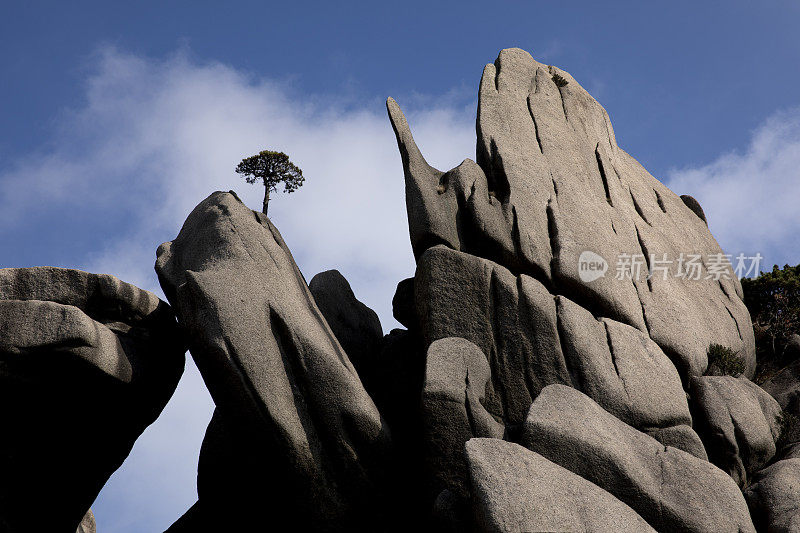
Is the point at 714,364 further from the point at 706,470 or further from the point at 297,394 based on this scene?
the point at 297,394

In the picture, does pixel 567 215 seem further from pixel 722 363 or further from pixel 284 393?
pixel 284 393

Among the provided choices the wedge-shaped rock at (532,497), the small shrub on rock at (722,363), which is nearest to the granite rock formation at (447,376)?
the wedge-shaped rock at (532,497)

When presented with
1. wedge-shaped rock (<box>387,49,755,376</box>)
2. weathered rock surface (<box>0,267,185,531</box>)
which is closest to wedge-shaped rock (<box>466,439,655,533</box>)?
wedge-shaped rock (<box>387,49,755,376</box>)

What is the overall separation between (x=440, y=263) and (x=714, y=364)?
329 inches

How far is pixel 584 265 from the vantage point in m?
21.0

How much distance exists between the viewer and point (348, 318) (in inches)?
940

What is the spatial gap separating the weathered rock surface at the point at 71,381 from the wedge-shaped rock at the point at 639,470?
9675 mm

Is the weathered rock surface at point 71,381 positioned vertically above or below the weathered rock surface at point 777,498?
above

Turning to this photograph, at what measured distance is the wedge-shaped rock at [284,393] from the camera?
16516mm

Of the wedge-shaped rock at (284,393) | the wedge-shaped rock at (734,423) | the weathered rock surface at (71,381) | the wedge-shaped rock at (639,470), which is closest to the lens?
the wedge-shaped rock at (639,470)

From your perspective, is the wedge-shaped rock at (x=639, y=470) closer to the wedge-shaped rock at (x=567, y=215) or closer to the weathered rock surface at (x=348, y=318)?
the wedge-shaped rock at (x=567, y=215)

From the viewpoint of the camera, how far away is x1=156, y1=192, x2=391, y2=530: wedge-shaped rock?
16516mm

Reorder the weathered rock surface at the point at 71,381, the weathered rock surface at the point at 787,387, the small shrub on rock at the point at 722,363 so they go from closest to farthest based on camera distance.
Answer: the weathered rock surface at the point at 71,381, the weathered rock surface at the point at 787,387, the small shrub on rock at the point at 722,363

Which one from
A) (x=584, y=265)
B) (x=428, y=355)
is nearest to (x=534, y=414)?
(x=428, y=355)
